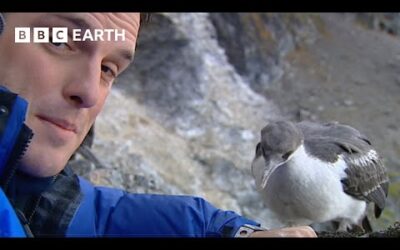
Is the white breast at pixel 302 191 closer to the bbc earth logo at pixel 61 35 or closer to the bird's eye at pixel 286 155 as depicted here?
the bird's eye at pixel 286 155

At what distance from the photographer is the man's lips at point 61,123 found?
42.0 inches

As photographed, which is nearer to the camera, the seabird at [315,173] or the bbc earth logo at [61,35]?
the bbc earth logo at [61,35]

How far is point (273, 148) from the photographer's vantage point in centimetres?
155

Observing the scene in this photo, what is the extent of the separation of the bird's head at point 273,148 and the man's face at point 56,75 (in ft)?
1.71

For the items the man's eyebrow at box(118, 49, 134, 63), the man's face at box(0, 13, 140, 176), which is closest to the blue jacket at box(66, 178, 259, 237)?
the man's face at box(0, 13, 140, 176)

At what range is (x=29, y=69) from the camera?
1.03 meters

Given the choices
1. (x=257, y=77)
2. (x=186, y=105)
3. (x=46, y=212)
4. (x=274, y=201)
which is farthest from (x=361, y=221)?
(x=257, y=77)

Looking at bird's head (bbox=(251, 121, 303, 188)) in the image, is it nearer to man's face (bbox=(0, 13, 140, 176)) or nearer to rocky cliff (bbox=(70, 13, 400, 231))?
man's face (bbox=(0, 13, 140, 176))

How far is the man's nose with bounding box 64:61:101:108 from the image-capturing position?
1061 millimetres

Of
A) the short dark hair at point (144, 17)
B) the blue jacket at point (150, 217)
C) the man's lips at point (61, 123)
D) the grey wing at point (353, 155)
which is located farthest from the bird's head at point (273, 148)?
the man's lips at point (61, 123)

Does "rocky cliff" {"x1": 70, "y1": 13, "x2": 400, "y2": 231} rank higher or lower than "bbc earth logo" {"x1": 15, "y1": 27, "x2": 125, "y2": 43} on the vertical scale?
lower

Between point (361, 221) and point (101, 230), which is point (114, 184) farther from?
point (101, 230)

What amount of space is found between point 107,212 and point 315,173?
2.15 ft

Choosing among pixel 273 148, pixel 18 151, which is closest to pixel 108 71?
pixel 18 151
